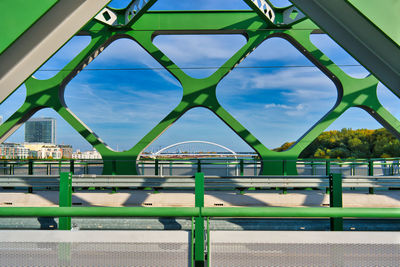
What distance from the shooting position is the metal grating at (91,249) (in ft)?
5.89

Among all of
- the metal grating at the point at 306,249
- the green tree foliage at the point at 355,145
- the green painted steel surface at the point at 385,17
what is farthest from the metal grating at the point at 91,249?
the green tree foliage at the point at 355,145

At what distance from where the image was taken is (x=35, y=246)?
1814 millimetres

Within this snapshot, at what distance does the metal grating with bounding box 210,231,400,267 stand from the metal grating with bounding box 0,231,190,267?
0.32 m

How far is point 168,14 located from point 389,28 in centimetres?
948

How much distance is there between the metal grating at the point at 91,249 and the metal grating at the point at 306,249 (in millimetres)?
317

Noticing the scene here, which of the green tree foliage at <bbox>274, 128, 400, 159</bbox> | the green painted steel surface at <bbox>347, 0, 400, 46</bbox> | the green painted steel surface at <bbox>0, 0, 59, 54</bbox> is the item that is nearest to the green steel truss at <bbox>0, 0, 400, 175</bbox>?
the green painted steel surface at <bbox>347, 0, 400, 46</bbox>

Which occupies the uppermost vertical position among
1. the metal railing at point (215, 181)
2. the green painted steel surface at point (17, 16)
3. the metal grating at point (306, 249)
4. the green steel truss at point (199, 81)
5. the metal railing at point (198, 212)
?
the green steel truss at point (199, 81)

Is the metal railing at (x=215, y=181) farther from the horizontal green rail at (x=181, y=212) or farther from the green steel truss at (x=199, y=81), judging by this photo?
the horizontal green rail at (x=181, y=212)

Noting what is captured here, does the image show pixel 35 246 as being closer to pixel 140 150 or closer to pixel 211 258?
pixel 211 258

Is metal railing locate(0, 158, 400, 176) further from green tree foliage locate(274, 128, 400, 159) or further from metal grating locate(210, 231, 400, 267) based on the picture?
green tree foliage locate(274, 128, 400, 159)

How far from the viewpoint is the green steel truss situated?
9.41 meters

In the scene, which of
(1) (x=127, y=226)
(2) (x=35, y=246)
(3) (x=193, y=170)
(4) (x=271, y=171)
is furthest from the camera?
(3) (x=193, y=170)

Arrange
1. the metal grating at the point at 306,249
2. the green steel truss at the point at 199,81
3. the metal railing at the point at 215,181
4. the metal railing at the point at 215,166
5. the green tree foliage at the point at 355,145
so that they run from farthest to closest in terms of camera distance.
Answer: the green tree foliage at the point at 355,145, the metal railing at the point at 215,166, the green steel truss at the point at 199,81, the metal railing at the point at 215,181, the metal grating at the point at 306,249

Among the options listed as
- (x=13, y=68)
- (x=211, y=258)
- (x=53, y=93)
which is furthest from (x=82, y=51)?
(x=211, y=258)
